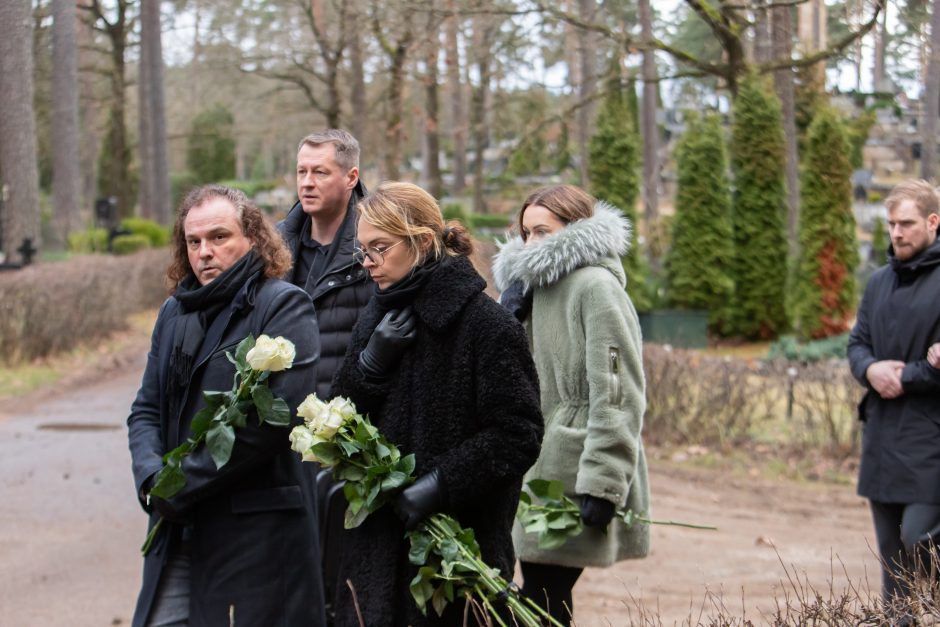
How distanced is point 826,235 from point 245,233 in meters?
13.7

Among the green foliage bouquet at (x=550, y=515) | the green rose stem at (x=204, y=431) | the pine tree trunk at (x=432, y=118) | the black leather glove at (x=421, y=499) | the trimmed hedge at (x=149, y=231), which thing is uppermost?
the pine tree trunk at (x=432, y=118)

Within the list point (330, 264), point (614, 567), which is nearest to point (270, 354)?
point (330, 264)

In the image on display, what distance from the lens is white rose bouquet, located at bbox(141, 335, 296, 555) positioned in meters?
3.13

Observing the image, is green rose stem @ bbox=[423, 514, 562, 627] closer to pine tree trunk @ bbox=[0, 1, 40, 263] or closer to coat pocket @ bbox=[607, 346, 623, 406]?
coat pocket @ bbox=[607, 346, 623, 406]

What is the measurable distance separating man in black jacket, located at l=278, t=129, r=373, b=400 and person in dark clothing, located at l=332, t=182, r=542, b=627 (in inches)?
45.8

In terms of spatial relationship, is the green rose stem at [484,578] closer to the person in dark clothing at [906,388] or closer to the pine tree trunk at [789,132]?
the person in dark clothing at [906,388]

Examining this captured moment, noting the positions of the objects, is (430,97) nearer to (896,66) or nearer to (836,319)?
(836,319)

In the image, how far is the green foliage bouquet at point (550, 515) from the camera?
3850 millimetres

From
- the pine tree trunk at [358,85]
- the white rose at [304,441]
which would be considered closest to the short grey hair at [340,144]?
the white rose at [304,441]

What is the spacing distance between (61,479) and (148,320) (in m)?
9.76

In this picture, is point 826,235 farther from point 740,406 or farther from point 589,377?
point 589,377

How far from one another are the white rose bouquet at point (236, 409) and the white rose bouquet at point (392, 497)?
0.15 m

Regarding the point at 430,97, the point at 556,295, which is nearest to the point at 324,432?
the point at 556,295

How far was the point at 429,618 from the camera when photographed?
10.4ft
